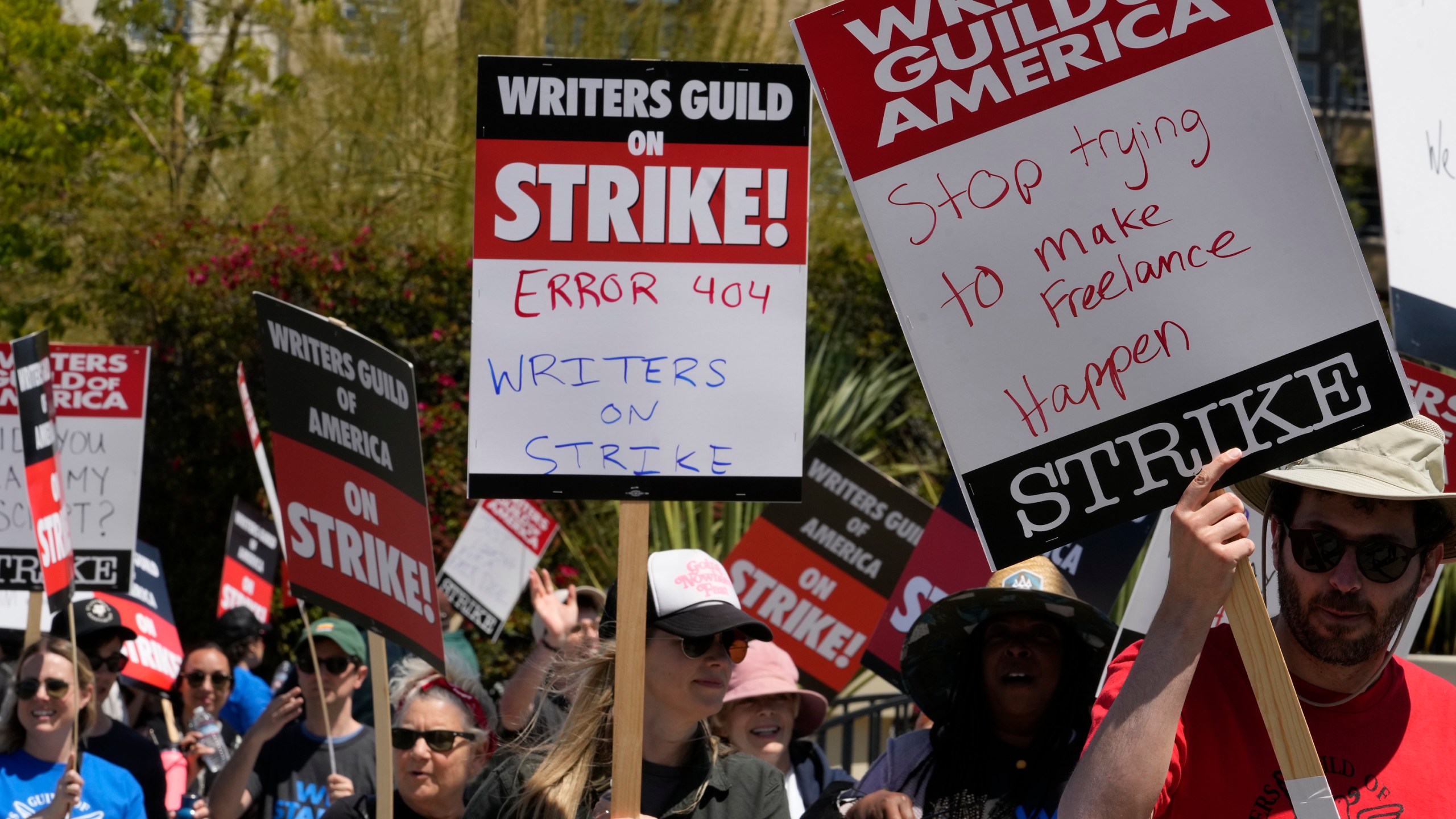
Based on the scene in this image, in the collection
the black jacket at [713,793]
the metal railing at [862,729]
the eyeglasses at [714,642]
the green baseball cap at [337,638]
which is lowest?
the metal railing at [862,729]

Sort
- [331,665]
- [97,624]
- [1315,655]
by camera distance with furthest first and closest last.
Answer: [97,624] → [331,665] → [1315,655]

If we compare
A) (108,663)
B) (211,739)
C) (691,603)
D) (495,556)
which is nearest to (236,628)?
(495,556)

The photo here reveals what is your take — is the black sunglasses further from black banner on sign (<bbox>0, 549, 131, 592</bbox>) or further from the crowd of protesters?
black banner on sign (<bbox>0, 549, 131, 592</bbox>)

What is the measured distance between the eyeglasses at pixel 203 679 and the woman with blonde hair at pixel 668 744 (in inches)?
194

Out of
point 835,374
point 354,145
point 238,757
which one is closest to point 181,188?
point 354,145

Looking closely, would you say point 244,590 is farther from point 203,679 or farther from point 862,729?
point 862,729

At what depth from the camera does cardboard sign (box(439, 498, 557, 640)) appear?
8.46 meters

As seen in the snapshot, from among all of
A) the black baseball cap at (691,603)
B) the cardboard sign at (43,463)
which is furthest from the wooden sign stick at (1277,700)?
the cardboard sign at (43,463)

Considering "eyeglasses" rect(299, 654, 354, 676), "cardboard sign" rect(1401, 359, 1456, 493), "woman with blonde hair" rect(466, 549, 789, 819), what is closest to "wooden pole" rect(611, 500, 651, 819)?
"woman with blonde hair" rect(466, 549, 789, 819)

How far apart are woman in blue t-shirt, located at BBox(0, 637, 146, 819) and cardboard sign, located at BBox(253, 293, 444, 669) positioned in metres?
1.81

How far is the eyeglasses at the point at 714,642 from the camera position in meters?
3.49

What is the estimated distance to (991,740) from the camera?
3469 millimetres

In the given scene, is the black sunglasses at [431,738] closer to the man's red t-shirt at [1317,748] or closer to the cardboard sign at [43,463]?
the cardboard sign at [43,463]

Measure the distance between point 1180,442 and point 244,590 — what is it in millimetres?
8429
